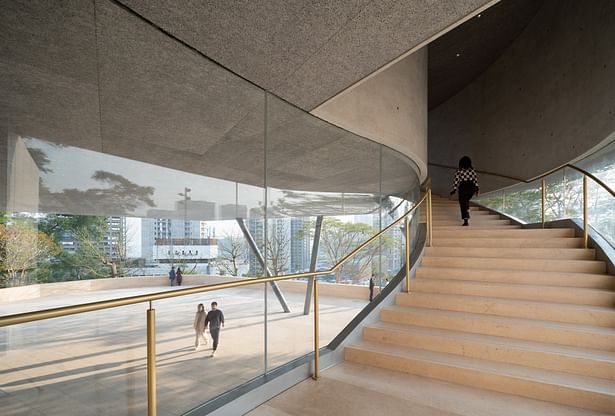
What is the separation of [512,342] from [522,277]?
4.08ft

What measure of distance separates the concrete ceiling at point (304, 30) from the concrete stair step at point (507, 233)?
3650 millimetres

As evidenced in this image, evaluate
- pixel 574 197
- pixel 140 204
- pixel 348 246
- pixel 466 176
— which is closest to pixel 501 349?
pixel 348 246

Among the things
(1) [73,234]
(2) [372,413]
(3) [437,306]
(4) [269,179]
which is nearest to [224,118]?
(4) [269,179]

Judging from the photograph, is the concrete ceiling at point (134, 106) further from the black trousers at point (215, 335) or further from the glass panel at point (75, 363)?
the black trousers at point (215, 335)

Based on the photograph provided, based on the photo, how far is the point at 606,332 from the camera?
3125 millimetres

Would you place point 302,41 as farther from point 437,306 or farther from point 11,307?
point 437,306

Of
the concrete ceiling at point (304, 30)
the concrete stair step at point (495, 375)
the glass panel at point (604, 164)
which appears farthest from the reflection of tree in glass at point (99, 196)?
the glass panel at point (604, 164)

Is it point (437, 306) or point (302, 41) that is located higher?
point (302, 41)

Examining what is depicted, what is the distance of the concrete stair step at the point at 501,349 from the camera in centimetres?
287

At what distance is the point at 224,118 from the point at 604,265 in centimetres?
463

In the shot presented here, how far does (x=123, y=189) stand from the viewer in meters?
2.29

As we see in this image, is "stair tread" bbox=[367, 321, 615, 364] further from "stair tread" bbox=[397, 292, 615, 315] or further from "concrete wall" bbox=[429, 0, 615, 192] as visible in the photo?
"concrete wall" bbox=[429, 0, 615, 192]

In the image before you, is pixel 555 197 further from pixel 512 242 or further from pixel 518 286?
pixel 518 286

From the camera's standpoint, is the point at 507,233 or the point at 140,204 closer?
the point at 140,204
